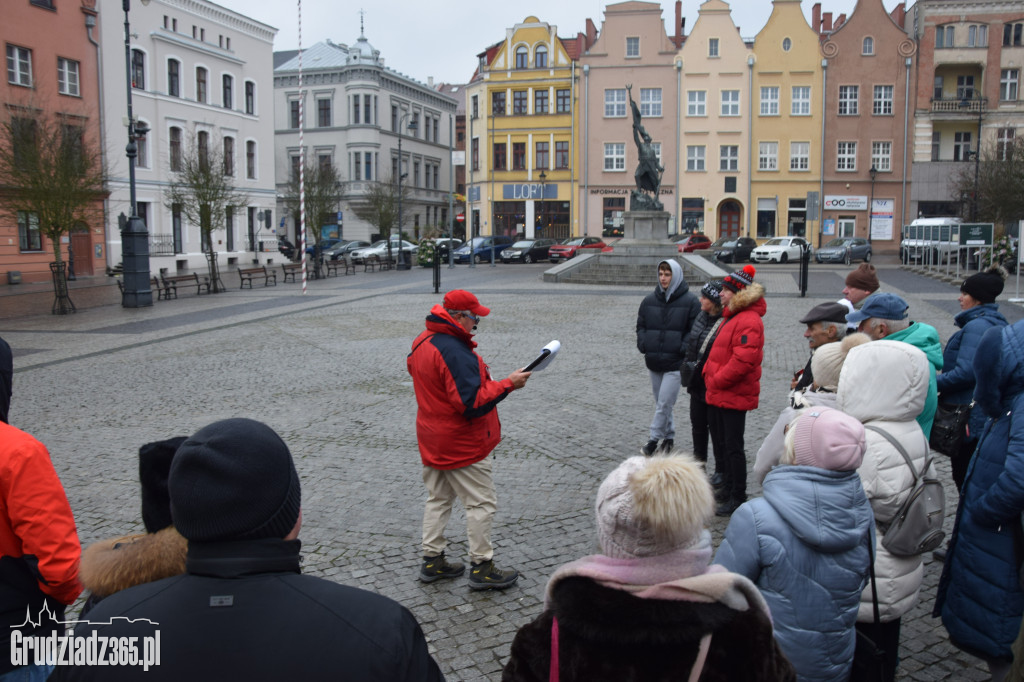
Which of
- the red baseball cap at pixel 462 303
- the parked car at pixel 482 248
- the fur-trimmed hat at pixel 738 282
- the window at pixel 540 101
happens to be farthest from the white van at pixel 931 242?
the red baseball cap at pixel 462 303

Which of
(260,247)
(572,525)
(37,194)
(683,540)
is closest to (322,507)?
(572,525)

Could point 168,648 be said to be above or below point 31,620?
above

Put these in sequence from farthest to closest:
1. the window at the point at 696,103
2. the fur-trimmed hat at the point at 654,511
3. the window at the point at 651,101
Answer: the window at the point at 651,101 < the window at the point at 696,103 < the fur-trimmed hat at the point at 654,511

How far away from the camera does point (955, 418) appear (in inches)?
201

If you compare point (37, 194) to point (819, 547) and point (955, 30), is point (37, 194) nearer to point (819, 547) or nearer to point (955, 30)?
point (819, 547)

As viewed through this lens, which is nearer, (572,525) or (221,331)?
(572,525)

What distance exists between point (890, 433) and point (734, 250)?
4274 centimetres

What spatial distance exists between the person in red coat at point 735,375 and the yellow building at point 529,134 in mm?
52210

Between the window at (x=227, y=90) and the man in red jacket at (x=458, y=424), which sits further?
the window at (x=227, y=90)

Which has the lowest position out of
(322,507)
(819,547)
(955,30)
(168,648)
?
(322,507)

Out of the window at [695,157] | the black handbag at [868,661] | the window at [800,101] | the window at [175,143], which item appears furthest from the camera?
the window at [695,157]

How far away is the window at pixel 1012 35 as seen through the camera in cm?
5325

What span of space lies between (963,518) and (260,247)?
49202 mm

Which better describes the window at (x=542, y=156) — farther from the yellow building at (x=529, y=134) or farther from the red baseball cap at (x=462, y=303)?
the red baseball cap at (x=462, y=303)
